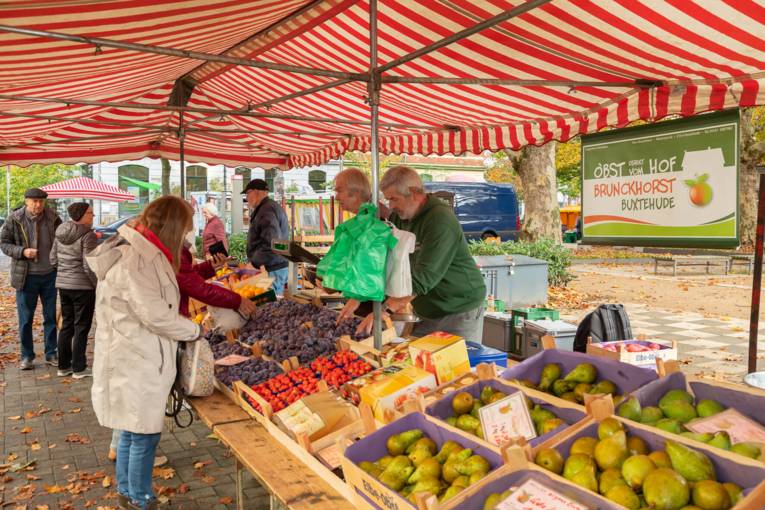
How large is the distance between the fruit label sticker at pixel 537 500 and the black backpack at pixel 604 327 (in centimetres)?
312

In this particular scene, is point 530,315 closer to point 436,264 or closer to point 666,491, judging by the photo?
point 436,264

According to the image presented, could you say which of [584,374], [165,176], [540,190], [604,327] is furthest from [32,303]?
[540,190]

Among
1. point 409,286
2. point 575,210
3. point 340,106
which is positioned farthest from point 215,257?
point 575,210

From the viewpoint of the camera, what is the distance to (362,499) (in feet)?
6.78

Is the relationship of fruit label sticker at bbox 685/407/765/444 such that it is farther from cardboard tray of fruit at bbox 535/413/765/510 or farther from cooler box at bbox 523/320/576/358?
cooler box at bbox 523/320/576/358

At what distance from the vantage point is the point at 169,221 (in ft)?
10.7

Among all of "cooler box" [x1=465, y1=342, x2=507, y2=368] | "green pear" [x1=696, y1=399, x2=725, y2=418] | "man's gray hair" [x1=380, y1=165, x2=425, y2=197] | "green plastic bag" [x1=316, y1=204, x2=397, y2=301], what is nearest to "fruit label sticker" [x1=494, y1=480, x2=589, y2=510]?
"green pear" [x1=696, y1=399, x2=725, y2=418]

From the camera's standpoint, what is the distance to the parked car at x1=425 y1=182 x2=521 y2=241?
21672 millimetres

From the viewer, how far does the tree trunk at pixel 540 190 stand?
A: 51.2ft

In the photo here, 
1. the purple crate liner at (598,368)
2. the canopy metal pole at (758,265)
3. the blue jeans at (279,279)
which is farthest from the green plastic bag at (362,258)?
the blue jeans at (279,279)

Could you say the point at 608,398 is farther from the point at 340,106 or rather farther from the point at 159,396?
the point at 340,106

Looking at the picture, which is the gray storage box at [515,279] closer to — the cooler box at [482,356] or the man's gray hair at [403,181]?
the man's gray hair at [403,181]

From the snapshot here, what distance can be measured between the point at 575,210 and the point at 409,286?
35.4 metres

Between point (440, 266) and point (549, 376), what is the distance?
111cm
